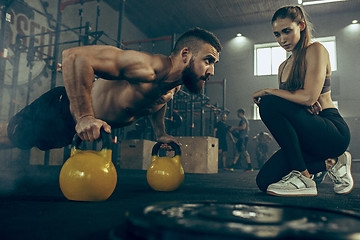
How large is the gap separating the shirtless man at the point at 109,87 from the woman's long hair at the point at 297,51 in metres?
0.37

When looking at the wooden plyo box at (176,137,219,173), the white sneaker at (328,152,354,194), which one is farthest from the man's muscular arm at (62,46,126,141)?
the wooden plyo box at (176,137,219,173)

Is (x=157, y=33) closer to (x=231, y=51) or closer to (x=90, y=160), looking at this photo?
(x=231, y=51)

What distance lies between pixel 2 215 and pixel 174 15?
7533mm

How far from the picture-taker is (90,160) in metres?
0.92

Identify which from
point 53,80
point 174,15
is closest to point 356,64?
point 174,15

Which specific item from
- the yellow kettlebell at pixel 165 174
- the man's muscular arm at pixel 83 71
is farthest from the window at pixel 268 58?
the man's muscular arm at pixel 83 71

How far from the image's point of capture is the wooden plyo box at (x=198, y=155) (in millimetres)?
3559

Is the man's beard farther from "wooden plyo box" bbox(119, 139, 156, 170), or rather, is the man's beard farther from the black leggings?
"wooden plyo box" bbox(119, 139, 156, 170)

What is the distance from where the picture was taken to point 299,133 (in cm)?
132

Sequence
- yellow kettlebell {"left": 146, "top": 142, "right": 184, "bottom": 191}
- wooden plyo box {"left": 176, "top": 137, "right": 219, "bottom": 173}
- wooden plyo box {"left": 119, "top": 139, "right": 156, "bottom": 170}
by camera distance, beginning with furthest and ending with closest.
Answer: wooden plyo box {"left": 119, "top": 139, "right": 156, "bottom": 170} < wooden plyo box {"left": 176, "top": 137, "right": 219, "bottom": 173} < yellow kettlebell {"left": 146, "top": 142, "right": 184, "bottom": 191}

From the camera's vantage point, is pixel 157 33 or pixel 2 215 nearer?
pixel 2 215

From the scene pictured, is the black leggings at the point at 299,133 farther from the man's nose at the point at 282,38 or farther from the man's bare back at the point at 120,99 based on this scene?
the man's bare back at the point at 120,99

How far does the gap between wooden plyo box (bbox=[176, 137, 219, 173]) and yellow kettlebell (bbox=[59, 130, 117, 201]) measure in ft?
8.69

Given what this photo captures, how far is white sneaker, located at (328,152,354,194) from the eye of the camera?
1.49 meters
